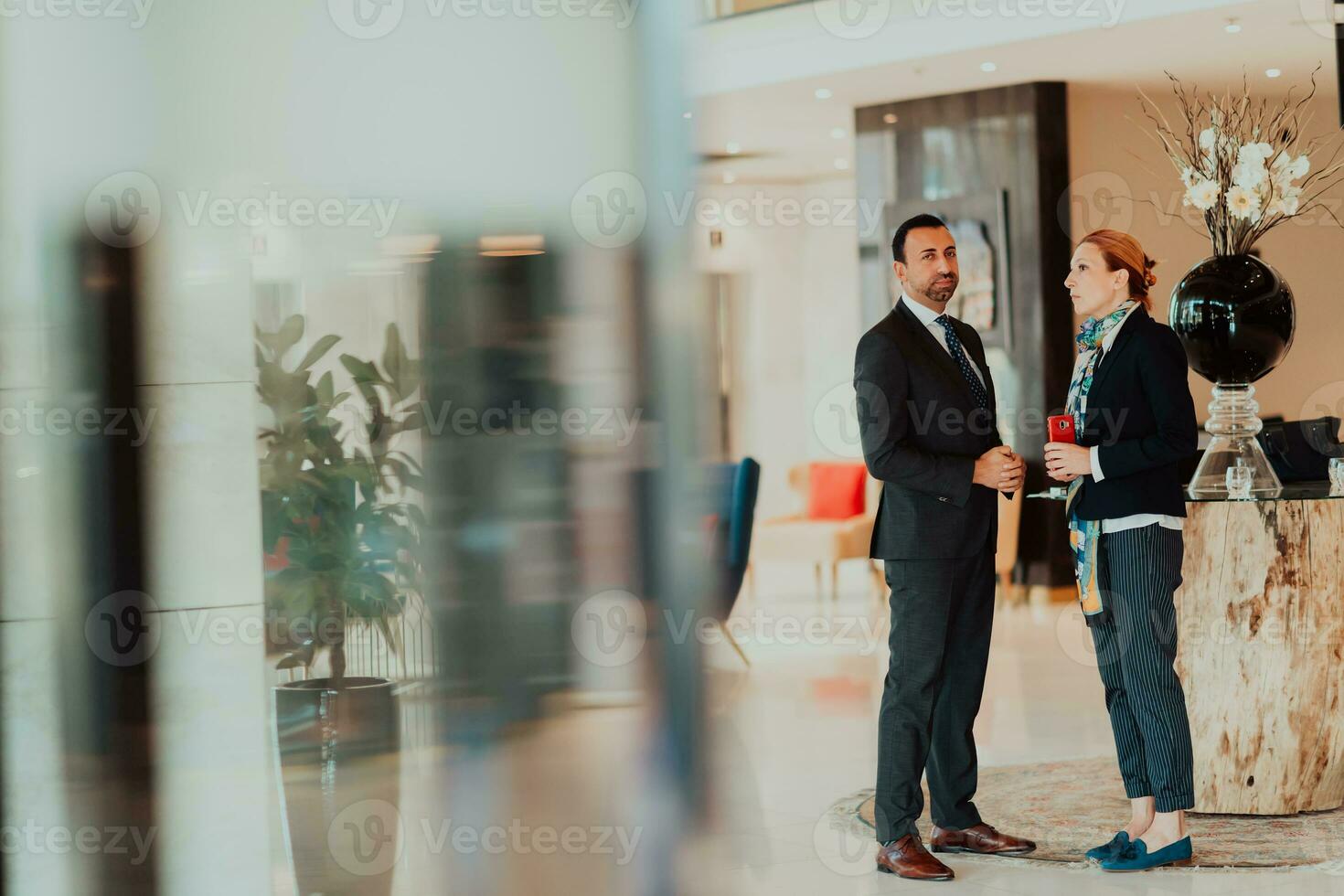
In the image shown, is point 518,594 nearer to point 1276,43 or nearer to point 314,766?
point 314,766

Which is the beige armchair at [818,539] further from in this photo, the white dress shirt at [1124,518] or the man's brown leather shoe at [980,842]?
the white dress shirt at [1124,518]

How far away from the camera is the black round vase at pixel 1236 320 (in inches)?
169

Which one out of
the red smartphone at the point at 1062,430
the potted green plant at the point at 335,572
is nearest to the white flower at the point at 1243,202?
the red smartphone at the point at 1062,430

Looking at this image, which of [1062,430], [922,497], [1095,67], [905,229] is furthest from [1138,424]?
[1095,67]

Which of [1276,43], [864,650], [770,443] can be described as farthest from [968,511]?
[770,443]

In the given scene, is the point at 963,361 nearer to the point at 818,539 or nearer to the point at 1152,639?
the point at 1152,639

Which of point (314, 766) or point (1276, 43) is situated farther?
point (1276, 43)

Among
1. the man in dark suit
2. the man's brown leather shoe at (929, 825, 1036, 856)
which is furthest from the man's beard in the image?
the man's brown leather shoe at (929, 825, 1036, 856)

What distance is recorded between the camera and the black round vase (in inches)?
169

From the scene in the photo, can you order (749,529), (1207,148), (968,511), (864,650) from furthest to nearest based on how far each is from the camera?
(864,650) < (749,529) < (1207,148) < (968,511)

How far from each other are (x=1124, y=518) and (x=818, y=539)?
669 centimetres

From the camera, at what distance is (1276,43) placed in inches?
358

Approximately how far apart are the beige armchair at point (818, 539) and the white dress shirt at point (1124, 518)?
6367 mm

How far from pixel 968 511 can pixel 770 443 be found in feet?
33.5
